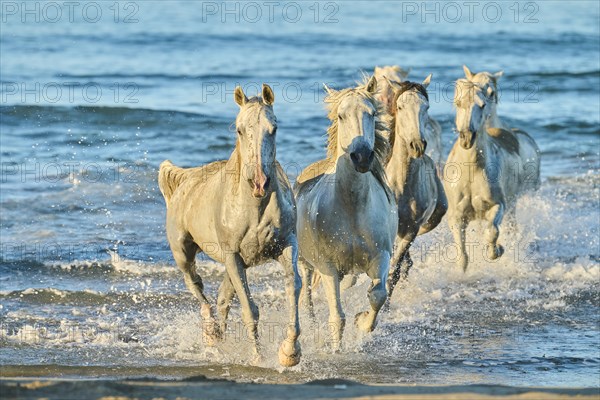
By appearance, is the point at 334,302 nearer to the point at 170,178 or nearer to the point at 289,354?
the point at 289,354

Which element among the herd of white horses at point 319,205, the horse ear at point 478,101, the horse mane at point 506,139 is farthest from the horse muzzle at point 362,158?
the horse mane at point 506,139

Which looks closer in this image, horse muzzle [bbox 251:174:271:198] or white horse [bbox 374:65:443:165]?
horse muzzle [bbox 251:174:271:198]

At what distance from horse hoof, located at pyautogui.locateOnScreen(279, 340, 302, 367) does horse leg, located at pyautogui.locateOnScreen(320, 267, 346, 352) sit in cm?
62

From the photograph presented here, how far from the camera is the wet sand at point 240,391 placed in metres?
5.55

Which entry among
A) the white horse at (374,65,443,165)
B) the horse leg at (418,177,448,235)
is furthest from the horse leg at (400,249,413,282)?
the white horse at (374,65,443,165)

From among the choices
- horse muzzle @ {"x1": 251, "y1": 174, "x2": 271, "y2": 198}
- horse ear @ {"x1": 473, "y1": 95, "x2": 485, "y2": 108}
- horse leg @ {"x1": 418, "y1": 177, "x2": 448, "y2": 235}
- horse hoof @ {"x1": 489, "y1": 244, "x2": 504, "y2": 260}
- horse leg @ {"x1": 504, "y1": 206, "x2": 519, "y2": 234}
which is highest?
horse ear @ {"x1": 473, "y1": 95, "x2": 485, "y2": 108}

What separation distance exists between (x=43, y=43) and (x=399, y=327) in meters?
25.0

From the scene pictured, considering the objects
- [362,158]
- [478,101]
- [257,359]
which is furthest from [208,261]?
[362,158]

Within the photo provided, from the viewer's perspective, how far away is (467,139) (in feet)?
34.0

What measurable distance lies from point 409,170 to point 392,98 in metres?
0.63

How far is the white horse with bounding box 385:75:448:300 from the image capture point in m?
8.53

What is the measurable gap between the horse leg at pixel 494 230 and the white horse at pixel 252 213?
11.7ft
